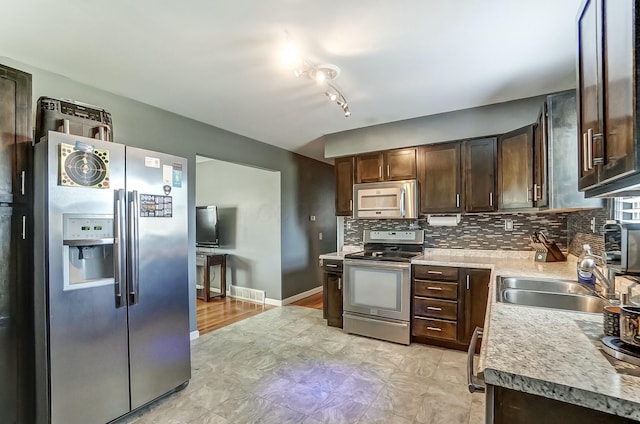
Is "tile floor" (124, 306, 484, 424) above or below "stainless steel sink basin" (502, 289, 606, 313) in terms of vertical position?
below

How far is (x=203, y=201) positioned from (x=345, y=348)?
3926 millimetres

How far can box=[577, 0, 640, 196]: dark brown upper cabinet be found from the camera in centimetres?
77

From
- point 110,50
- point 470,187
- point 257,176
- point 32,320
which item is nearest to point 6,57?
point 110,50

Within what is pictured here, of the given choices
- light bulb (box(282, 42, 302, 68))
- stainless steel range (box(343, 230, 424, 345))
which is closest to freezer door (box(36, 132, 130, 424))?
light bulb (box(282, 42, 302, 68))

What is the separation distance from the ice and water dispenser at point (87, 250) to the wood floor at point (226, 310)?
190 cm

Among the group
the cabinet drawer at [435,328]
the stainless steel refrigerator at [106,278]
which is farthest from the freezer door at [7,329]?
the cabinet drawer at [435,328]

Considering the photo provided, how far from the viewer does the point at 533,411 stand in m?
0.83

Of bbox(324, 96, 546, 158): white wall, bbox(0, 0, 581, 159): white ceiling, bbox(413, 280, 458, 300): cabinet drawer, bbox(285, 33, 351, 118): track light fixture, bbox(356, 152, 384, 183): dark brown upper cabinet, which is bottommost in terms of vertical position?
bbox(413, 280, 458, 300): cabinet drawer

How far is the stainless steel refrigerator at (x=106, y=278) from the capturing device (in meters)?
1.74

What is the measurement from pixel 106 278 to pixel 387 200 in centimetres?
275

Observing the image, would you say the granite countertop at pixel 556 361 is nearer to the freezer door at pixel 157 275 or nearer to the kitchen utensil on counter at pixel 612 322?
the kitchen utensil on counter at pixel 612 322

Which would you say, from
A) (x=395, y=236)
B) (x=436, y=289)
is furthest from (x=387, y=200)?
(x=436, y=289)

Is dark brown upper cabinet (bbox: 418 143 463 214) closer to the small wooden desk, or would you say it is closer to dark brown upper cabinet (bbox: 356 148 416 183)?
dark brown upper cabinet (bbox: 356 148 416 183)

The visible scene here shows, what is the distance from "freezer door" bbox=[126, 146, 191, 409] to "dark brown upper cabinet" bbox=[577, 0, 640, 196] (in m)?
2.38
